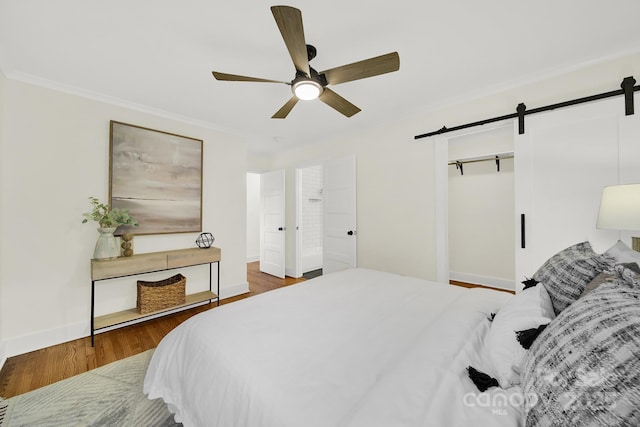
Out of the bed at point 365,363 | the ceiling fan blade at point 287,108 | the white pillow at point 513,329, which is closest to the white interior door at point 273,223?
the ceiling fan blade at point 287,108

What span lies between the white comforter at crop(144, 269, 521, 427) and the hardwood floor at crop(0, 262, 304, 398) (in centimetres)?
117

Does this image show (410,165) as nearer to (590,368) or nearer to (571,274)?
(571,274)

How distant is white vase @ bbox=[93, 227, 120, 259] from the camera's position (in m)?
2.50

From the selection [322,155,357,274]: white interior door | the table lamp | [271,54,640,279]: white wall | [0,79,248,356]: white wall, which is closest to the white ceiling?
[271,54,640,279]: white wall

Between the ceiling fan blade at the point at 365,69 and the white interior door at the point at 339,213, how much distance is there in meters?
2.00

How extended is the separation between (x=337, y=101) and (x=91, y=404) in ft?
9.08

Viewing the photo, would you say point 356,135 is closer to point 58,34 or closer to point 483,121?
point 483,121

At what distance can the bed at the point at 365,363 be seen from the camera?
73 centimetres

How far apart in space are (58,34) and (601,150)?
13.7ft

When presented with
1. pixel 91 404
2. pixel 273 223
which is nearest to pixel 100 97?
pixel 91 404

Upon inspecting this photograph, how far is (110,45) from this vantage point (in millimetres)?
1886

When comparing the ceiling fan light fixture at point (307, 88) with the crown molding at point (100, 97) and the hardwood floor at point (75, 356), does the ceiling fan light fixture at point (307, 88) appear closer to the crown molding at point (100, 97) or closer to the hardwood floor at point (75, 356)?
the crown molding at point (100, 97)

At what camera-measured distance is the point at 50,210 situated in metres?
2.41

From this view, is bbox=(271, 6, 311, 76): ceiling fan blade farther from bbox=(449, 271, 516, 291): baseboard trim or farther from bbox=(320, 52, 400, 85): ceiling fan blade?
bbox=(449, 271, 516, 291): baseboard trim
